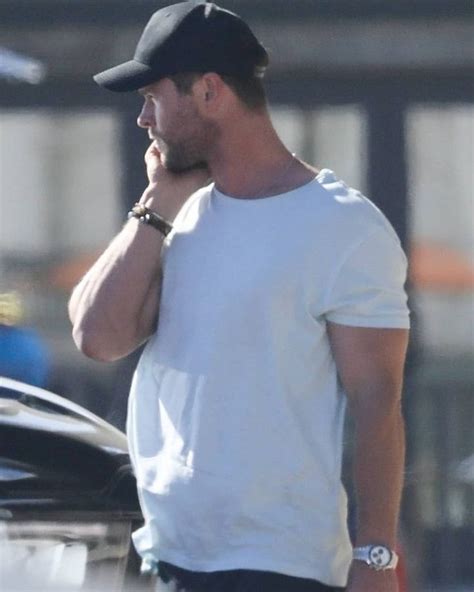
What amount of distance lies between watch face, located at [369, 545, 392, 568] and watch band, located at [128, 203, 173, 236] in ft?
1.98

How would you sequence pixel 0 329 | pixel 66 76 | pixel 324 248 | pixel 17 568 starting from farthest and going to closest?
1. pixel 66 76
2. pixel 0 329
3. pixel 17 568
4. pixel 324 248

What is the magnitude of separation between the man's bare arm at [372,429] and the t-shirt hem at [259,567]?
57 millimetres

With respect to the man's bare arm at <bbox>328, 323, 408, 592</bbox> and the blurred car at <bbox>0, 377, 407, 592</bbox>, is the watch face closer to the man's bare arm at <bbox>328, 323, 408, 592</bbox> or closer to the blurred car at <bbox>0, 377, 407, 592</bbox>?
the man's bare arm at <bbox>328, 323, 408, 592</bbox>

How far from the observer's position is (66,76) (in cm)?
606

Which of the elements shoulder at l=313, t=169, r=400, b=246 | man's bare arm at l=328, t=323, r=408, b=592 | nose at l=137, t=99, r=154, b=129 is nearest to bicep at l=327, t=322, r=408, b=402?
man's bare arm at l=328, t=323, r=408, b=592

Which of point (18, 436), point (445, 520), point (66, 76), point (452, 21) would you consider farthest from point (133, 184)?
point (18, 436)

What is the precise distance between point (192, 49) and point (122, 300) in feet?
1.37

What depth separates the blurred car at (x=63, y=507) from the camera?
3275mm

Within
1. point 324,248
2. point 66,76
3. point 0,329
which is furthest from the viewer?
point 66,76

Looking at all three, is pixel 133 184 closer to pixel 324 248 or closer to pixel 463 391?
pixel 463 391

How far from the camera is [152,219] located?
286 cm

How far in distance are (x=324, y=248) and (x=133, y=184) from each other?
11.3 feet

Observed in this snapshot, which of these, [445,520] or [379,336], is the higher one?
[379,336]

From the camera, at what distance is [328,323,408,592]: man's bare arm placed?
2695 millimetres
